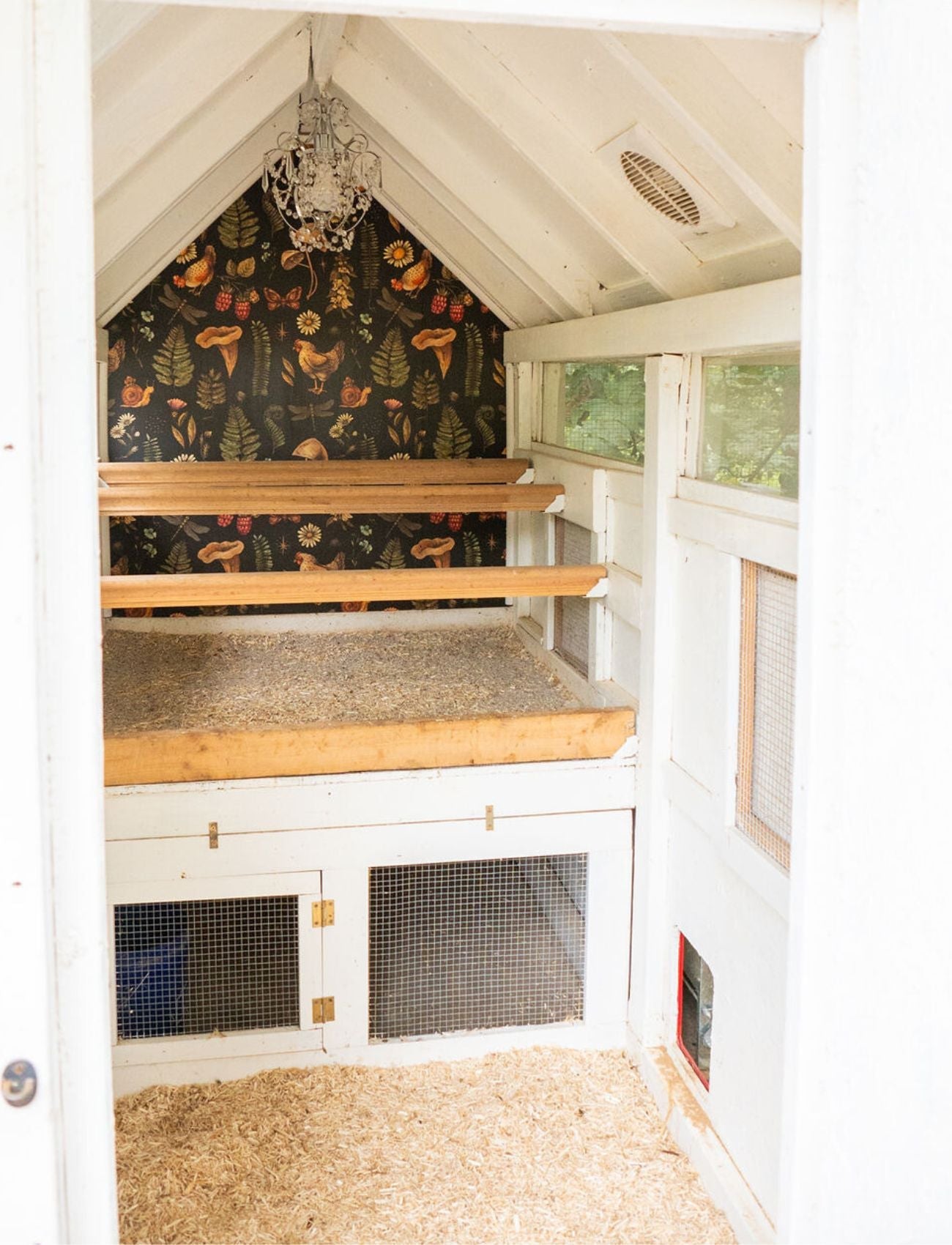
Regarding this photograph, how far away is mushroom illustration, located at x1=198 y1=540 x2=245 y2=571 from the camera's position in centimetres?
406

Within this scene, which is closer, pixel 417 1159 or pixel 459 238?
pixel 417 1159

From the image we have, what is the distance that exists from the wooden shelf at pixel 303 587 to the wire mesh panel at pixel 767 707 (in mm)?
714

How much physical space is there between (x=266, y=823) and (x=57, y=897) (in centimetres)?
147

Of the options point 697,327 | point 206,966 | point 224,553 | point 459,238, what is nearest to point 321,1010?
point 206,966

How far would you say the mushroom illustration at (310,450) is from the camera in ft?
13.3

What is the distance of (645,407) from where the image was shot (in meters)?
2.51

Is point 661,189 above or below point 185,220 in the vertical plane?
below

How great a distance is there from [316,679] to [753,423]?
1.67 metres

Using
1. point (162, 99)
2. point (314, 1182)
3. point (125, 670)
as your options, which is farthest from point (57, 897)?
point (125, 670)

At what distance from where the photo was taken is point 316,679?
131 inches

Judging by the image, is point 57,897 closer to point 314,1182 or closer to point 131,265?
point 314,1182

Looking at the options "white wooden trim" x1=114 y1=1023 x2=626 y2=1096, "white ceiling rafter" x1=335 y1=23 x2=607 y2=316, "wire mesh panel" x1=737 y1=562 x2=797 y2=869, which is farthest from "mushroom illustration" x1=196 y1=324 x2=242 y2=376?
"wire mesh panel" x1=737 y1=562 x2=797 y2=869

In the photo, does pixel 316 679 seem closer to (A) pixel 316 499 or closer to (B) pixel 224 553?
(A) pixel 316 499

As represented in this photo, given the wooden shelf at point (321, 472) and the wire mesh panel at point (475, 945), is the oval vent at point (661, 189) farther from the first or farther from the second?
the wooden shelf at point (321, 472)
